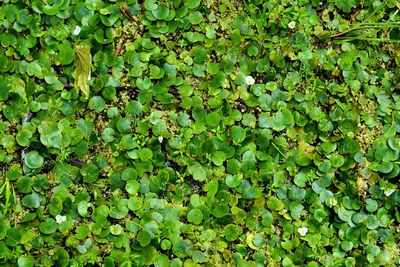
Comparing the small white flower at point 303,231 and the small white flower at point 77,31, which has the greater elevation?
the small white flower at point 77,31

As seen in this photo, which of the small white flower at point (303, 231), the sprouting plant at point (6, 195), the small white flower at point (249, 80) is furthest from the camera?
the small white flower at point (249, 80)

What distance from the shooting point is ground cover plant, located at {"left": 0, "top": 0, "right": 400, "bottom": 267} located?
3.55m

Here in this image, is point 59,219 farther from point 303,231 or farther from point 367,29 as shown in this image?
point 367,29

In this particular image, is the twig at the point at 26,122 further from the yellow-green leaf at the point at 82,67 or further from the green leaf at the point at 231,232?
the green leaf at the point at 231,232

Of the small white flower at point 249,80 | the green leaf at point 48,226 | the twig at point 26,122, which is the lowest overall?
the green leaf at point 48,226

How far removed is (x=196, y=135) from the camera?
3719 millimetres

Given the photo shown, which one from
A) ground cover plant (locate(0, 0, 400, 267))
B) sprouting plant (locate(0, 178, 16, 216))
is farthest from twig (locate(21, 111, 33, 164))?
sprouting plant (locate(0, 178, 16, 216))

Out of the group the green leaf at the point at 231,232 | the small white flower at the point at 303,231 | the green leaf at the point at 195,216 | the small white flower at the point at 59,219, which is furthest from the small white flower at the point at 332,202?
the small white flower at the point at 59,219

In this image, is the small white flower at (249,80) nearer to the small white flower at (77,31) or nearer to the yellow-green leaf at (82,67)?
the yellow-green leaf at (82,67)

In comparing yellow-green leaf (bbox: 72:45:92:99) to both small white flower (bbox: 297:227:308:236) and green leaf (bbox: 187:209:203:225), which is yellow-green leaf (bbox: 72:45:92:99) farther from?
small white flower (bbox: 297:227:308:236)

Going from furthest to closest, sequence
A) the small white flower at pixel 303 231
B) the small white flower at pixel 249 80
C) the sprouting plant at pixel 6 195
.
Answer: the small white flower at pixel 249 80 < the small white flower at pixel 303 231 < the sprouting plant at pixel 6 195

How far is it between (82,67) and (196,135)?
79 cm

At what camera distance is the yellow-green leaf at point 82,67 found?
12.2ft

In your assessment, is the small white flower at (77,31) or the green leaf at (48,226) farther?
the small white flower at (77,31)
